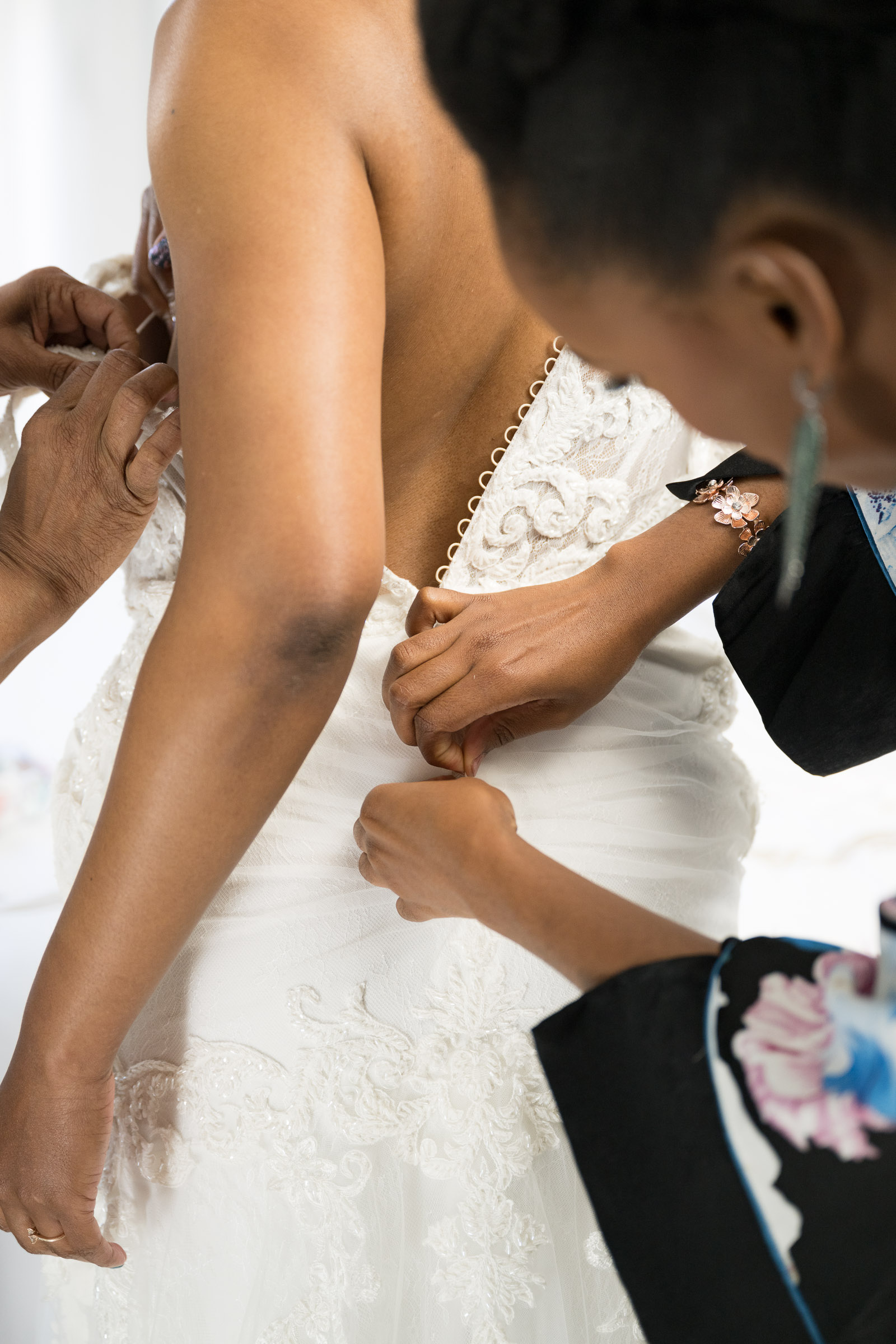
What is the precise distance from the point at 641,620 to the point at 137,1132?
0.51 metres

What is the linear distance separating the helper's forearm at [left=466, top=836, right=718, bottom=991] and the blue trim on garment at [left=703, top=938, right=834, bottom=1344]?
0.8 inches

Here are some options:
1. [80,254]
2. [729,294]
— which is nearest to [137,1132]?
[729,294]

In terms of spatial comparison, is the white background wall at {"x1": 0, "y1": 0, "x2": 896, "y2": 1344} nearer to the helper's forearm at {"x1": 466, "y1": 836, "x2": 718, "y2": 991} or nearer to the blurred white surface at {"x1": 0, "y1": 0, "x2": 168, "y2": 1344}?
the blurred white surface at {"x1": 0, "y1": 0, "x2": 168, "y2": 1344}

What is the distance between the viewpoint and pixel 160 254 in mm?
946

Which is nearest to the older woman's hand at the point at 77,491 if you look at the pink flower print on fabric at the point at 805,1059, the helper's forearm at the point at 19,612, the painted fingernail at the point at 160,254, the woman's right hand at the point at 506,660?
the helper's forearm at the point at 19,612

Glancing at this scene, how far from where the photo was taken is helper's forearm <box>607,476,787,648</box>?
841mm

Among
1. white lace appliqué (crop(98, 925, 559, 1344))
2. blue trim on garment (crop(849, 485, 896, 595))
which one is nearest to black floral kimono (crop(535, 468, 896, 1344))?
white lace appliqué (crop(98, 925, 559, 1344))

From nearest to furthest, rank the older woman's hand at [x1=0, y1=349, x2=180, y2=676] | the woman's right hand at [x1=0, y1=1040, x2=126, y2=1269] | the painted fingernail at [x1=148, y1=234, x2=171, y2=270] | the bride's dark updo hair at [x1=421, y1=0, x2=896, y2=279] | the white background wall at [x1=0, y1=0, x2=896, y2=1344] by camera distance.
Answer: the bride's dark updo hair at [x1=421, y1=0, x2=896, y2=279] → the woman's right hand at [x1=0, y1=1040, x2=126, y2=1269] → the older woman's hand at [x1=0, y1=349, x2=180, y2=676] → the painted fingernail at [x1=148, y1=234, x2=171, y2=270] → the white background wall at [x1=0, y1=0, x2=896, y2=1344]

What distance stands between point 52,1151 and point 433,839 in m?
0.33

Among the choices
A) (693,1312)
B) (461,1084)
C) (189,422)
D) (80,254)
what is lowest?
(461,1084)

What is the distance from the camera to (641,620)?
32.9 inches

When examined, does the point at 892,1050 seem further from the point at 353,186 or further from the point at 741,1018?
the point at 353,186

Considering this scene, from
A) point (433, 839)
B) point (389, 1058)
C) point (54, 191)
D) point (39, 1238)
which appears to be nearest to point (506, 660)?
point (433, 839)

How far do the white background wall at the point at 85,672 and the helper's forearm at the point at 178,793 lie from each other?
96 centimetres
